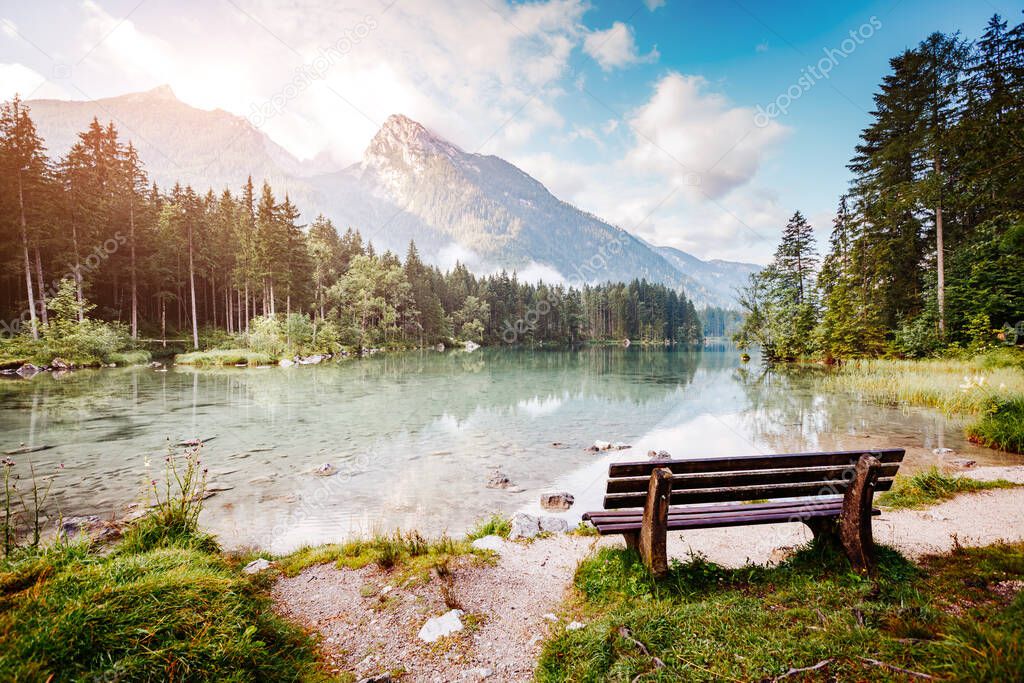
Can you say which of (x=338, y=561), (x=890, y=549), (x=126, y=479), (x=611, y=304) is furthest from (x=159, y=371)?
(x=611, y=304)

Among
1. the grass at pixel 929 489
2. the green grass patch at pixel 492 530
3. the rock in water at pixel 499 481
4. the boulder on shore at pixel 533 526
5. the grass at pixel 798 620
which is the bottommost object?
the rock in water at pixel 499 481

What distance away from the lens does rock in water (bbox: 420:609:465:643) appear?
158 inches

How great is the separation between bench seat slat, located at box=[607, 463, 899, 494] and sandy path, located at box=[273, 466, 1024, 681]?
134 cm

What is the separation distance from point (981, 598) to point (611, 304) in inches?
5420

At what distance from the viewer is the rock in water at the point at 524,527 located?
22.0 ft

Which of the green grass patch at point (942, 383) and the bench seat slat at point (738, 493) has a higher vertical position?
the bench seat slat at point (738, 493)

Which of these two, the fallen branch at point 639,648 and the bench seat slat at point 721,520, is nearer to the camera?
the fallen branch at point 639,648

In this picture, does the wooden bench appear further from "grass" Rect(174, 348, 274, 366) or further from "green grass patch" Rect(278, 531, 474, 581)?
"grass" Rect(174, 348, 274, 366)

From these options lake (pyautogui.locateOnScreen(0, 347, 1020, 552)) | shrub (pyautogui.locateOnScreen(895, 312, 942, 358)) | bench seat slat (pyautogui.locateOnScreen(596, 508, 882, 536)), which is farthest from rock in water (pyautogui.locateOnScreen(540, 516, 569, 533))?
shrub (pyautogui.locateOnScreen(895, 312, 942, 358))

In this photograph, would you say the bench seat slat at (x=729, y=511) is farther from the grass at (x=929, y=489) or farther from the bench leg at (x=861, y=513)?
the grass at (x=929, y=489)

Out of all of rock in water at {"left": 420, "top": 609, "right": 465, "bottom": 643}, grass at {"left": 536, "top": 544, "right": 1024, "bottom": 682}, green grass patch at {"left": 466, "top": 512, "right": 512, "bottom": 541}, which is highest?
grass at {"left": 536, "top": 544, "right": 1024, "bottom": 682}

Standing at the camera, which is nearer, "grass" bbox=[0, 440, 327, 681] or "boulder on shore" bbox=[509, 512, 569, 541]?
"grass" bbox=[0, 440, 327, 681]

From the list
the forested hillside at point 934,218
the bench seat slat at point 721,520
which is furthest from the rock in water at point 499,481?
the forested hillside at point 934,218

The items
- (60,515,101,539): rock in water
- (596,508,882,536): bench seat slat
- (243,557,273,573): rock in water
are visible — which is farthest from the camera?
(60,515,101,539): rock in water
